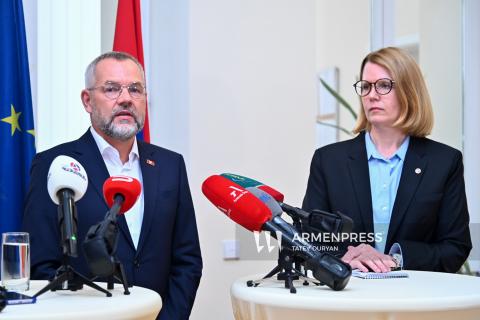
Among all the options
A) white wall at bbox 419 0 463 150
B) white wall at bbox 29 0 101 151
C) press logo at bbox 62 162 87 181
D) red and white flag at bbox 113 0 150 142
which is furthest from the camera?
white wall at bbox 419 0 463 150

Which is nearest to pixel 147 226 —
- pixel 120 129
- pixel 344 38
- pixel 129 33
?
pixel 120 129

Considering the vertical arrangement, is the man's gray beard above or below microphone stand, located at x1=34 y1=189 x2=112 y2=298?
above

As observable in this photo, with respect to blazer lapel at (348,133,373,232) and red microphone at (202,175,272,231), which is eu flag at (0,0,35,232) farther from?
blazer lapel at (348,133,373,232)

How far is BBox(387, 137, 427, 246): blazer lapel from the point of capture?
2.94 m

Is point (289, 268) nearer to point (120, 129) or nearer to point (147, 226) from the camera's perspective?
point (147, 226)

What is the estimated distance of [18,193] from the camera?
124 inches

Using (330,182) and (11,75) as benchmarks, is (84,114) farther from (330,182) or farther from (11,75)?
(330,182)

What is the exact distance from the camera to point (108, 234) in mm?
1967

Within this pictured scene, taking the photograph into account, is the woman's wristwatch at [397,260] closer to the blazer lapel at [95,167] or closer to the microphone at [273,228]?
the microphone at [273,228]

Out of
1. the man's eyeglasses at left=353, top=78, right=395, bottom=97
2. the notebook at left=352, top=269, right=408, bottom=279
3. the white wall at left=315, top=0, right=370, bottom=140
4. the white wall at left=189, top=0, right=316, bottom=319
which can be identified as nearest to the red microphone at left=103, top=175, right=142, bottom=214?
the notebook at left=352, top=269, right=408, bottom=279

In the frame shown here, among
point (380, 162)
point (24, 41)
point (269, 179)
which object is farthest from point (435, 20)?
point (24, 41)

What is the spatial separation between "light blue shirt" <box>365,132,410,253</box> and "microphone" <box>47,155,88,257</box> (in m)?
1.34

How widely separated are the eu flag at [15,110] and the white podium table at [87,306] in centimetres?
108

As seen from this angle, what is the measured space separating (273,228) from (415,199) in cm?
97
